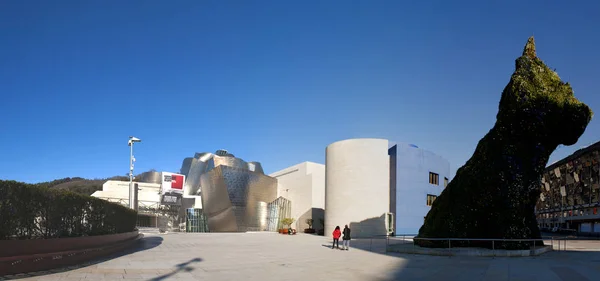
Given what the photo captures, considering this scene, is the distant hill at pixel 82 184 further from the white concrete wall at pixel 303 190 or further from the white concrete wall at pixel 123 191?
the white concrete wall at pixel 303 190

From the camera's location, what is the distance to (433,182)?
4072 cm

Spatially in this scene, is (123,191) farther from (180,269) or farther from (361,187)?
(180,269)

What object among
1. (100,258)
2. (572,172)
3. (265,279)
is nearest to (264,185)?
(100,258)

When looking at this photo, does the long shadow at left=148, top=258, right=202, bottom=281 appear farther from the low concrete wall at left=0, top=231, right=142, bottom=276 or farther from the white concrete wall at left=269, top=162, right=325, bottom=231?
the white concrete wall at left=269, top=162, right=325, bottom=231

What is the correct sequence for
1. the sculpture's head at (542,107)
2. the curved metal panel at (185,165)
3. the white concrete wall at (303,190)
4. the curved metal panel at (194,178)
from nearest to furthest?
the sculpture's head at (542,107) < the white concrete wall at (303,190) < the curved metal panel at (194,178) < the curved metal panel at (185,165)

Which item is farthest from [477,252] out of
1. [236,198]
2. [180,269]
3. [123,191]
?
[123,191]

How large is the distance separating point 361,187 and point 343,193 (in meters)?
1.65

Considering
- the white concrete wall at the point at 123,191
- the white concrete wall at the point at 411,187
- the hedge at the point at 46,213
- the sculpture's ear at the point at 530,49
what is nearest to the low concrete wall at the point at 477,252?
the sculpture's ear at the point at 530,49

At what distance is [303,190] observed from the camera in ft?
170

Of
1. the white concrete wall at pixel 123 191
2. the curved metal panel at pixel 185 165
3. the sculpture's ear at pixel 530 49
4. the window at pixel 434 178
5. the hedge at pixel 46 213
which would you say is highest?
the sculpture's ear at pixel 530 49

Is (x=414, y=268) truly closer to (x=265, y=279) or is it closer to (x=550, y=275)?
(x=550, y=275)

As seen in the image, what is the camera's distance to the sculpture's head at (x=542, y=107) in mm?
16984

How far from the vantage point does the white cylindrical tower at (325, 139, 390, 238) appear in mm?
35938

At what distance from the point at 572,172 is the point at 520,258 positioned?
73275 mm
